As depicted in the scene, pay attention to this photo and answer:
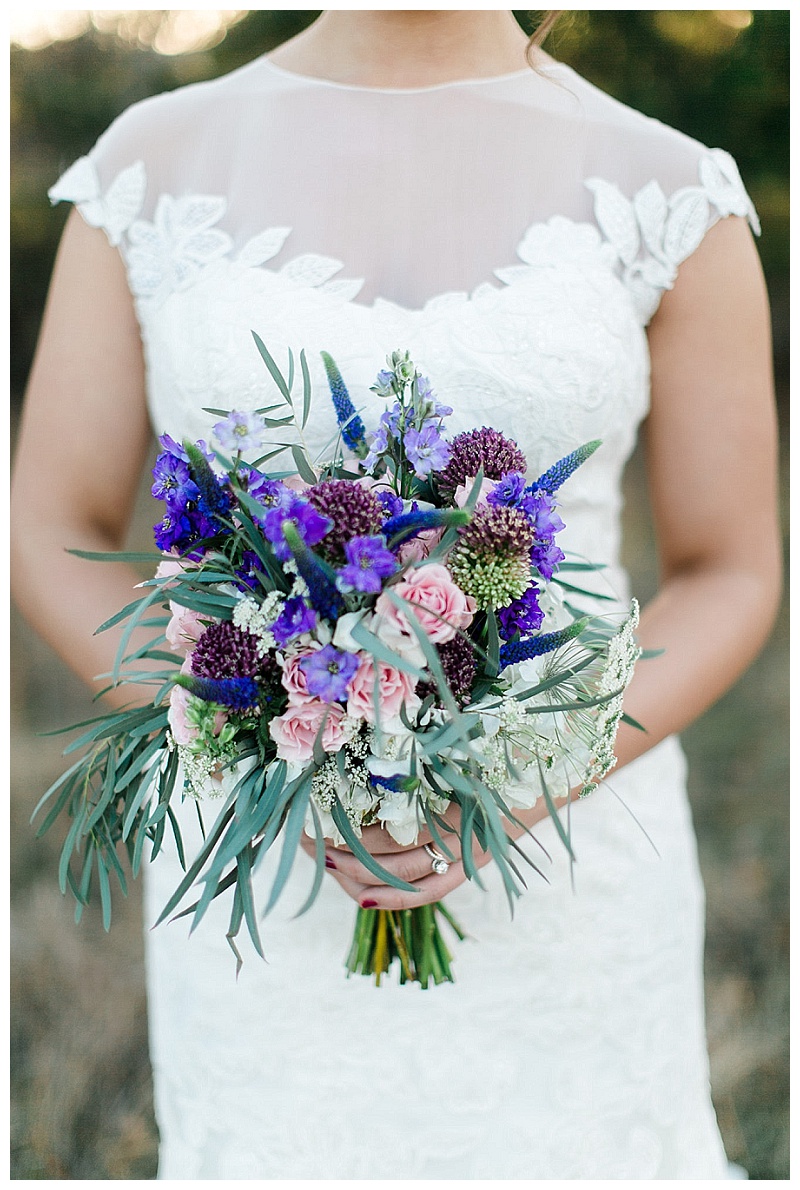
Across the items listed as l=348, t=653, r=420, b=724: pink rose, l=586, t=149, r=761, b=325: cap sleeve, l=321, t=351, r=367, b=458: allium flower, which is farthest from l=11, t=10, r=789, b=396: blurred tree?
l=348, t=653, r=420, b=724: pink rose

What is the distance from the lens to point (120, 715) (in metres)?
1.06

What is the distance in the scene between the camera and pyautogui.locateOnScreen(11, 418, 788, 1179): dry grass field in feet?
7.82

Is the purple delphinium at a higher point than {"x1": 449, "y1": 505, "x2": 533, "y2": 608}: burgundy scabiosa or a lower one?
lower

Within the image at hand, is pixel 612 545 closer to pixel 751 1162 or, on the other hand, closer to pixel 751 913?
pixel 751 1162

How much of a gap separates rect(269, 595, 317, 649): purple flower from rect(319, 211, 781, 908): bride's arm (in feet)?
2.18

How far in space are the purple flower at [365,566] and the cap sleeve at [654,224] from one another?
806 mm

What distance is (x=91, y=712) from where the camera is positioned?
3824 mm

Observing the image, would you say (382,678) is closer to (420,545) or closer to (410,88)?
(420,545)

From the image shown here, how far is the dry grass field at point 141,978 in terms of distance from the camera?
2.38 meters

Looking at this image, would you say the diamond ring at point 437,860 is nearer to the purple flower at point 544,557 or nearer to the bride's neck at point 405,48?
the purple flower at point 544,557

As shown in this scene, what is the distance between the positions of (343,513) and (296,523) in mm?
44

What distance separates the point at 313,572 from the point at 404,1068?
91 cm

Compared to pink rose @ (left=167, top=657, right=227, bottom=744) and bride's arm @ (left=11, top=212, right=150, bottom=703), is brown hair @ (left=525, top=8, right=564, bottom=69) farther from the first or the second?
pink rose @ (left=167, top=657, right=227, bottom=744)

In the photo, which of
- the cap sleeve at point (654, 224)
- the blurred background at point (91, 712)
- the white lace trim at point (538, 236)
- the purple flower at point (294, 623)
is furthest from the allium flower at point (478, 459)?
the blurred background at point (91, 712)
